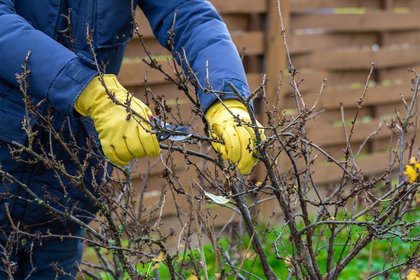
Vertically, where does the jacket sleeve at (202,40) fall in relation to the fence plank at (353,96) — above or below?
above

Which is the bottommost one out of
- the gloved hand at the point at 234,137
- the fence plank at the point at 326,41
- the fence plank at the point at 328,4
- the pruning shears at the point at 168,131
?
the fence plank at the point at 326,41

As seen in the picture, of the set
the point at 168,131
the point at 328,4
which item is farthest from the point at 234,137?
the point at 328,4

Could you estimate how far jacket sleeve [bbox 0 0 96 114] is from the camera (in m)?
2.31

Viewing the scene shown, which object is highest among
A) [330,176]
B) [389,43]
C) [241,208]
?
[241,208]

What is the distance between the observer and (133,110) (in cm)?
221

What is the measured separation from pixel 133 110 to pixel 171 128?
0.10 meters

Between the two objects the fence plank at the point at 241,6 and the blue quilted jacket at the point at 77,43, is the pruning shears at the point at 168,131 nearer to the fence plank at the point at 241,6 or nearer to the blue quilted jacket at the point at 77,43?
the blue quilted jacket at the point at 77,43

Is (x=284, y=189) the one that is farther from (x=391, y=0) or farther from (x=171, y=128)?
(x=391, y=0)

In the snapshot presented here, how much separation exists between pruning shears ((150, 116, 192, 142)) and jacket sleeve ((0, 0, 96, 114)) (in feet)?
Answer: 0.74

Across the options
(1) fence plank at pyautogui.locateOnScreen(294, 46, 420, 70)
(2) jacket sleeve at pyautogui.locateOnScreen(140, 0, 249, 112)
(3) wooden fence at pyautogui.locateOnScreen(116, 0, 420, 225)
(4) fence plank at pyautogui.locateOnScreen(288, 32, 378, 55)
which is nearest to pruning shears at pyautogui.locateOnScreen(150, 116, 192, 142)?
(2) jacket sleeve at pyautogui.locateOnScreen(140, 0, 249, 112)

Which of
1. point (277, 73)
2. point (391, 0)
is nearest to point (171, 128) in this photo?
point (277, 73)

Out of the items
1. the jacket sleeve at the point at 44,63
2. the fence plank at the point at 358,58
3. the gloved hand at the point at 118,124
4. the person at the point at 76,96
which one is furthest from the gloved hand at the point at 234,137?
the fence plank at the point at 358,58

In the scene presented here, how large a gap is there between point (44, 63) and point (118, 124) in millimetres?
258

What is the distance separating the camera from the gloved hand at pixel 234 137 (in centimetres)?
223
